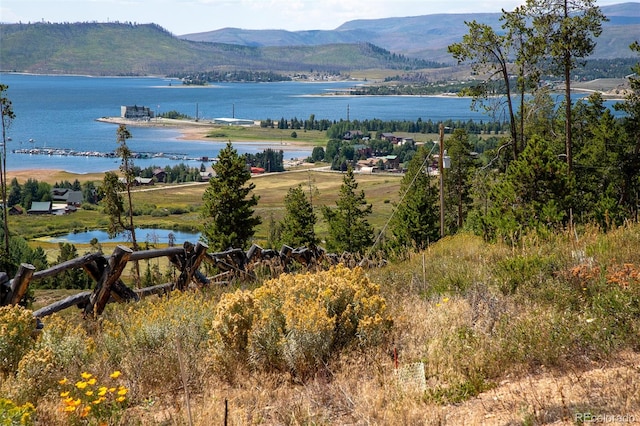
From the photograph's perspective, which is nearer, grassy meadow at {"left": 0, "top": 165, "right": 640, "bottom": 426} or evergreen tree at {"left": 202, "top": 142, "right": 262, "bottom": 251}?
grassy meadow at {"left": 0, "top": 165, "right": 640, "bottom": 426}

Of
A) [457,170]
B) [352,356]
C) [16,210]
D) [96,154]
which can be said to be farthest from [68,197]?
[352,356]

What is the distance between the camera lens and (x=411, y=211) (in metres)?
40.1

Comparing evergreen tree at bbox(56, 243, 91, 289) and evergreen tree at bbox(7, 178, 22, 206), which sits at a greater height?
evergreen tree at bbox(7, 178, 22, 206)

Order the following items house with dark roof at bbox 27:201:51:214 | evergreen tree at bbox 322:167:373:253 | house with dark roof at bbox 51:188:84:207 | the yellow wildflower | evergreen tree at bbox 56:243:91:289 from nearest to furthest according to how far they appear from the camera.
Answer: the yellow wildflower < evergreen tree at bbox 56:243:91:289 < evergreen tree at bbox 322:167:373:253 < house with dark roof at bbox 27:201:51:214 < house with dark roof at bbox 51:188:84:207

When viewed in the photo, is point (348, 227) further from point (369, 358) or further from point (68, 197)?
point (68, 197)

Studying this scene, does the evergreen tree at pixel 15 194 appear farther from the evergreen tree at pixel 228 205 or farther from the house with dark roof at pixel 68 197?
the evergreen tree at pixel 228 205

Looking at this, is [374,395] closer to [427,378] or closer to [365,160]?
[427,378]

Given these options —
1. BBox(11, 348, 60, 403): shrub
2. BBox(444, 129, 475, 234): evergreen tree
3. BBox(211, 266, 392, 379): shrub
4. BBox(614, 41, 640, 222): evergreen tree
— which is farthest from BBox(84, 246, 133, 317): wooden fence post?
BBox(444, 129, 475, 234): evergreen tree

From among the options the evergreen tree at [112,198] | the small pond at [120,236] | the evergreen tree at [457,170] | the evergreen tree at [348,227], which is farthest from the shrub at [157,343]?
the small pond at [120,236]

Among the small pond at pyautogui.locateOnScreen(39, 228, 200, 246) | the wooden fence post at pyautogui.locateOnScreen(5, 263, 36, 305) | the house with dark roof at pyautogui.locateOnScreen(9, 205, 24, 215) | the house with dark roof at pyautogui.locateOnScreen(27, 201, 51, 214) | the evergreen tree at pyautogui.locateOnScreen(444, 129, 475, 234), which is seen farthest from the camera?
the house with dark roof at pyautogui.locateOnScreen(9, 205, 24, 215)

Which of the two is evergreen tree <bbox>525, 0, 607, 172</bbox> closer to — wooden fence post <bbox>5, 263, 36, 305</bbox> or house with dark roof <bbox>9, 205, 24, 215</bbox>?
wooden fence post <bbox>5, 263, 36, 305</bbox>

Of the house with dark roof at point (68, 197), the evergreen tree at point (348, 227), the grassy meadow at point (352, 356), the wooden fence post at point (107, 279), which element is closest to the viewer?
the grassy meadow at point (352, 356)

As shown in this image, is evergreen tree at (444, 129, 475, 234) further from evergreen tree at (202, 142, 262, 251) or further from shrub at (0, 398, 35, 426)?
shrub at (0, 398, 35, 426)

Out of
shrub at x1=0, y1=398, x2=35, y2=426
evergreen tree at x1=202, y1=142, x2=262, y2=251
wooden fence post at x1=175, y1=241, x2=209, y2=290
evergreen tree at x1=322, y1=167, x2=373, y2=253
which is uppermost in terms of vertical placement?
shrub at x1=0, y1=398, x2=35, y2=426
